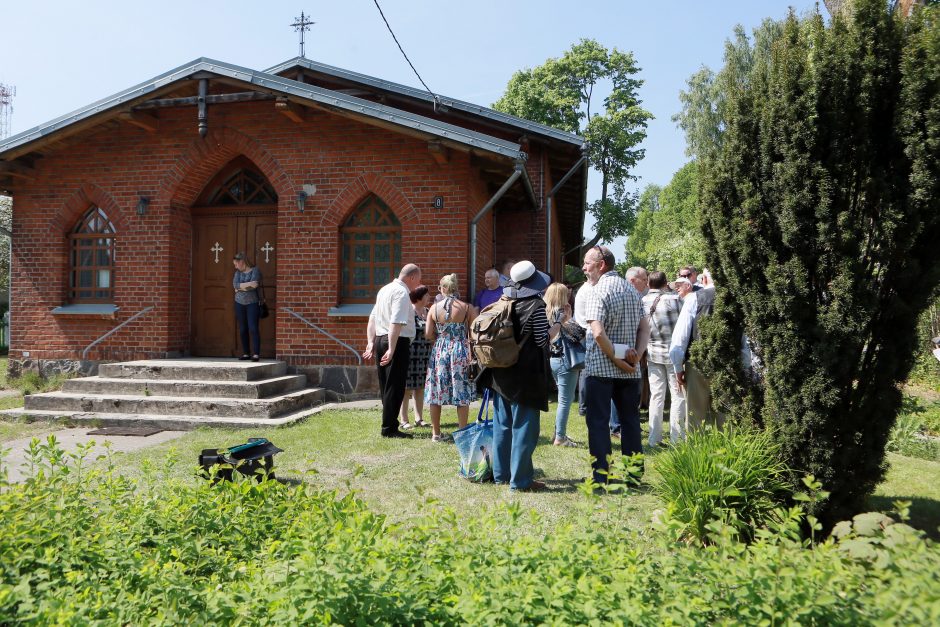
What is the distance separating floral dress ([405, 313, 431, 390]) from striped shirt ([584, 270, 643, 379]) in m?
2.78

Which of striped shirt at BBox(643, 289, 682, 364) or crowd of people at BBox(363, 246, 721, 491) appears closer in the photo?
crowd of people at BBox(363, 246, 721, 491)

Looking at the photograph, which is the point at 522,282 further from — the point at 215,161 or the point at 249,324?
the point at 215,161

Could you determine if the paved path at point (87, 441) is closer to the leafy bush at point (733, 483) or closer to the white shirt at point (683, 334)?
the white shirt at point (683, 334)

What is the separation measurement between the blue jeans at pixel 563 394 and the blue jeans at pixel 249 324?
Result: 497 cm

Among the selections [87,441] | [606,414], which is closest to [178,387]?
[87,441]

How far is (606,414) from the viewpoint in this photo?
15.5ft

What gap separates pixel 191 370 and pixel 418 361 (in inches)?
137

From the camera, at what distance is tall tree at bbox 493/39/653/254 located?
103 ft

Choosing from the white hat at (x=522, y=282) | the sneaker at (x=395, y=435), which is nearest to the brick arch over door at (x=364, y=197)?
the sneaker at (x=395, y=435)

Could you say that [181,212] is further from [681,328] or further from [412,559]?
[412,559]

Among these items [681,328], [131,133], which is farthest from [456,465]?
[131,133]

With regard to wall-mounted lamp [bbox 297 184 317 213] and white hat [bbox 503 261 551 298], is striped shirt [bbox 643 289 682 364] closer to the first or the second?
white hat [bbox 503 261 551 298]

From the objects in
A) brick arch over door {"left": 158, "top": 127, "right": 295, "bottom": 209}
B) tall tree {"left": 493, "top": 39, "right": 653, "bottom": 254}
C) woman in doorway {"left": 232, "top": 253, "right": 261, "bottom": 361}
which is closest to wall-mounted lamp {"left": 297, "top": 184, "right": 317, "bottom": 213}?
brick arch over door {"left": 158, "top": 127, "right": 295, "bottom": 209}

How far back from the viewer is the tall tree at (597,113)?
3130 centimetres
